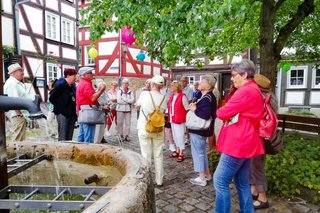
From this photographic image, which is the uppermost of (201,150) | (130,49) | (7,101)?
(130,49)

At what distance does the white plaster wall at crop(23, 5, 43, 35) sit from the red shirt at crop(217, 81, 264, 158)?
1688cm

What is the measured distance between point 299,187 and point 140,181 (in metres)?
3.18

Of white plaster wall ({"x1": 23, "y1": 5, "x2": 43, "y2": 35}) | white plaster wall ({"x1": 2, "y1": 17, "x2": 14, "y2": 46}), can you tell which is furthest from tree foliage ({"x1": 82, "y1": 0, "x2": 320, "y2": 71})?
white plaster wall ({"x1": 23, "y1": 5, "x2": 43, "y2": 35})

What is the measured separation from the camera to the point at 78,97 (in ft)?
16.2

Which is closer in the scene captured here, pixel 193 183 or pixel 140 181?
pixel 140 181

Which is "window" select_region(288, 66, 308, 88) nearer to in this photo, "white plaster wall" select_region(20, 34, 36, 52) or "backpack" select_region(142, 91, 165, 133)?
"white plaster wall" select_region(20, 34, 36, 52)

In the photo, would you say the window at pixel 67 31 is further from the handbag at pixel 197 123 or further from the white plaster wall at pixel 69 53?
the handbag at pixel 197 123

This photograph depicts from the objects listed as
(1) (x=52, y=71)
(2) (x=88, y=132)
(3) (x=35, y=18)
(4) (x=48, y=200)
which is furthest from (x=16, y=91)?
(1) (x=52, y=71)

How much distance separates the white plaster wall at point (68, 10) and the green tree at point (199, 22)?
14306 millimetres

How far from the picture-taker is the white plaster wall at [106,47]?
22.0 metres

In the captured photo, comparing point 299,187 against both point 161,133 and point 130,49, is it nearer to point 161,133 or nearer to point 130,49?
point 161,133

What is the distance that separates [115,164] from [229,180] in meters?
1.28

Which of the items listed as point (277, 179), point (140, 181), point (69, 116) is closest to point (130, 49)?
point (69, 116)

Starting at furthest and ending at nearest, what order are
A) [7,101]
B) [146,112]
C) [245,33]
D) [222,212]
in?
1. [245,33]
2. [146,112]
3. [222,212]
4. [7,101]
